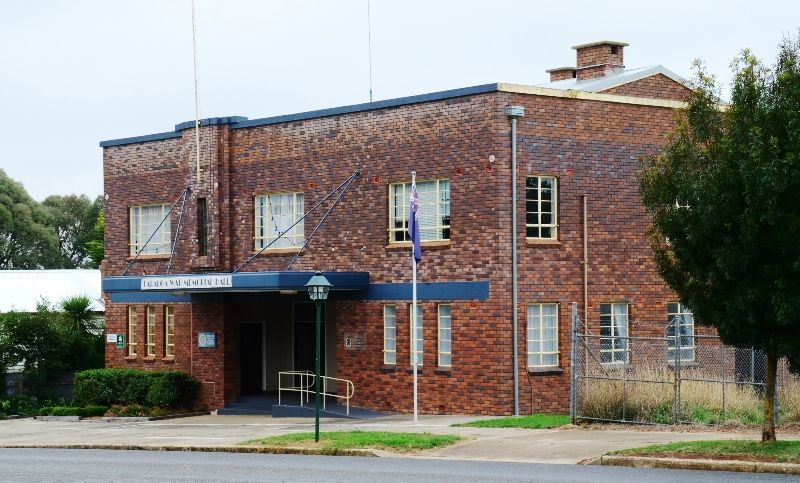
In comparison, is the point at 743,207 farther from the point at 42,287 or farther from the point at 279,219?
A: the point at 42,287

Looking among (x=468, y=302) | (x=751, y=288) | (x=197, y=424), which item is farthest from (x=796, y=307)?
(x=197, y=424)

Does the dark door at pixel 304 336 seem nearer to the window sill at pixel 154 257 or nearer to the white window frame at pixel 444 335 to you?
the window sill at pixel 154 257

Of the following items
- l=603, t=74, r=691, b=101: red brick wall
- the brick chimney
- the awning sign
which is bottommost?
the awning sign

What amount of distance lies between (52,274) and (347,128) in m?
31.6

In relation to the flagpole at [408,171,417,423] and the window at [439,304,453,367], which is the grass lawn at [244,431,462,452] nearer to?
the flagpole at [408,171,417,423]

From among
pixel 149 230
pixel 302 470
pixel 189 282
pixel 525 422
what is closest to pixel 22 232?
pixel 149 230

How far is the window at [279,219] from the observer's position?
3441cm

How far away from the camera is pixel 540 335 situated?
30.4 metres

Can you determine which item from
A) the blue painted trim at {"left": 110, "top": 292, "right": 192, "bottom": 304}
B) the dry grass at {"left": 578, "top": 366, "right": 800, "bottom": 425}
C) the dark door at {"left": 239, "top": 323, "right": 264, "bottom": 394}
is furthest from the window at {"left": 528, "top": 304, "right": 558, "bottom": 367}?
the blue painted trim at {"left": 110, "top": 292, "right": 192, "bottom": 304}

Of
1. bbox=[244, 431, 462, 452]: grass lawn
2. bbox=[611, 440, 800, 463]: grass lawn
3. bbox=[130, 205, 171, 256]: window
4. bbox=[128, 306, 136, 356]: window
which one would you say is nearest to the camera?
bbox=[611, 440, 800, 463]: grass lawn

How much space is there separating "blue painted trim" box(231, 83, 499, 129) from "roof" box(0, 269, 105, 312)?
22167 millimetres

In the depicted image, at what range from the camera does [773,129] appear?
60.6 feet

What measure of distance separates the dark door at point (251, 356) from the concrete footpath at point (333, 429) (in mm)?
2397

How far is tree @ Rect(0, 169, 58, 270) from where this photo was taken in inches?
3693
